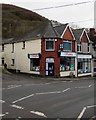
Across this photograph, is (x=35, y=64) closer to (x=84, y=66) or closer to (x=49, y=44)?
(x=49, y=44)

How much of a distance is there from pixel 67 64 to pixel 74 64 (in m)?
1.41

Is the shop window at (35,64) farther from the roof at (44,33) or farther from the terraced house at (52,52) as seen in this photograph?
the roof at (44,33)

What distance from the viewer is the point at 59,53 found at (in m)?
30.9

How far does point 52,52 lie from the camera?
102 ft

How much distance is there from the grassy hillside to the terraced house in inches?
1439

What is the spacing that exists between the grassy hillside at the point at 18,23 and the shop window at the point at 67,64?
131 ft

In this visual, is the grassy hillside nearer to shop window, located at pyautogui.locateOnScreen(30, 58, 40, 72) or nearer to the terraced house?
the terraced house

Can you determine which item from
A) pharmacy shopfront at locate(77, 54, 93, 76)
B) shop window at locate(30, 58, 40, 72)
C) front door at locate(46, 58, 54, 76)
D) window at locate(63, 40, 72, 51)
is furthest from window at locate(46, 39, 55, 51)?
pharmacy shopfront at locate(77, 54, 93, 76)

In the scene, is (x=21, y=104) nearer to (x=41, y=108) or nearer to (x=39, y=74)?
(x=41, y=108)

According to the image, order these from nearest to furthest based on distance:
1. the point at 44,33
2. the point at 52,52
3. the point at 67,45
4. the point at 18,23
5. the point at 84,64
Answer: the point at 52,52, the point at 44,33, the point at 67,45, the point at 84,64, the point at 18,23

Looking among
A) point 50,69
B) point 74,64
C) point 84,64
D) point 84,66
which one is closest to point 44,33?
point 50,69

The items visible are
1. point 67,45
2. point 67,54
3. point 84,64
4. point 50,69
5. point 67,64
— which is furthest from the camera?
point 84,64

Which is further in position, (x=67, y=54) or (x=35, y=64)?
(x=35, y=64)

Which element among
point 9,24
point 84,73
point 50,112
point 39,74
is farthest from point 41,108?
point 9,24
